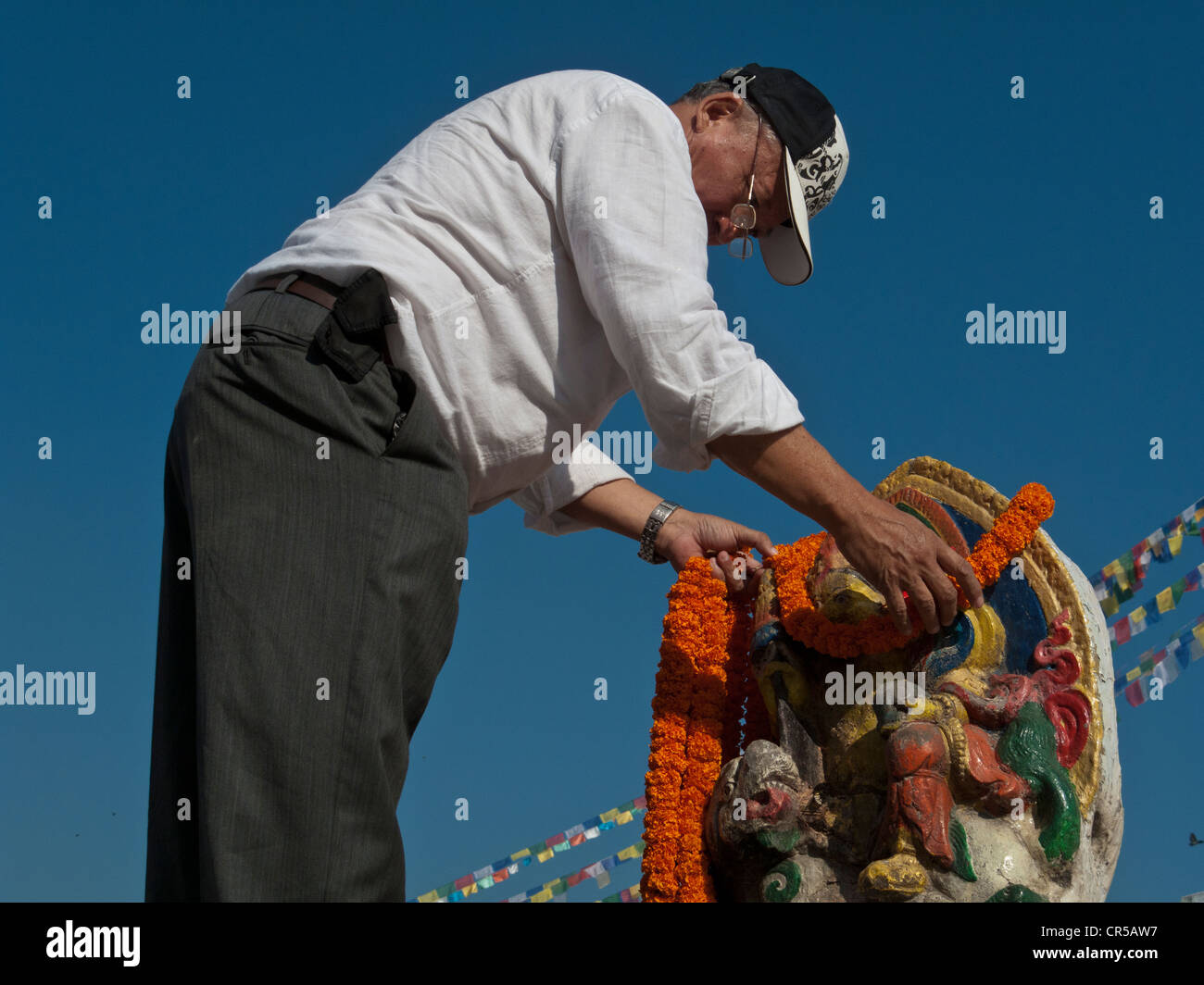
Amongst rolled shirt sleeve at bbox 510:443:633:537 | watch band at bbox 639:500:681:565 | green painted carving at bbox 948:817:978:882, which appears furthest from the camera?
watch band at bbox 639:500:681:565

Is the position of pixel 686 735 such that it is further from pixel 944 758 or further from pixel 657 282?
pixel 657 282

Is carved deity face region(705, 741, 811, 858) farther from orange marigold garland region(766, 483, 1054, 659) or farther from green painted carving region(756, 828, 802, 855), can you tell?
orange marigold garland region(766, 483, 1054, 659)

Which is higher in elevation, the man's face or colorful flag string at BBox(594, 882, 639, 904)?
the man's face

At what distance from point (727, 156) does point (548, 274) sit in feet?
2.28

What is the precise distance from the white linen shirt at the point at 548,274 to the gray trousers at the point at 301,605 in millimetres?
116

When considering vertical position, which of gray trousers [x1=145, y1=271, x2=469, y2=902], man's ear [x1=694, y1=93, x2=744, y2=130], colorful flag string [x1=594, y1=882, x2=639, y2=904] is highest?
man's ear [x1=694, y1=93, x2=744, y2=130]

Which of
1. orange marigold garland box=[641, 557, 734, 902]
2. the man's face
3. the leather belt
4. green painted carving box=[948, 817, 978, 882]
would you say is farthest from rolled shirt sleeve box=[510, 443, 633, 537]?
green painted carving box=[948, 817, 978, 882]

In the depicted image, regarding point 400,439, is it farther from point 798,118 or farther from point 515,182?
point 798,118

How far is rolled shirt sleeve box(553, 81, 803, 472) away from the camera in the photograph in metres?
2.30

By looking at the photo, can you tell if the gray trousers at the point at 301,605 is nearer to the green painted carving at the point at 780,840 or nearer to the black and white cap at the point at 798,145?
the black and white cap at the point at 798,145

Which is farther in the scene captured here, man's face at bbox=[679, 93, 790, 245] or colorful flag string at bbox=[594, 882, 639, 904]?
colorful flag string at bbox=[594, 882, 639, 904]

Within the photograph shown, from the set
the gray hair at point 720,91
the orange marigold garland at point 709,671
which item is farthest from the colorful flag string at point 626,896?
the gray hair at point 720,91

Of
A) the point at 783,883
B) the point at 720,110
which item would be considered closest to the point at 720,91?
the point at 720,110

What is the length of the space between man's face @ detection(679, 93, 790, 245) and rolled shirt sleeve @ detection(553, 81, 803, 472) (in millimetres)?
441
